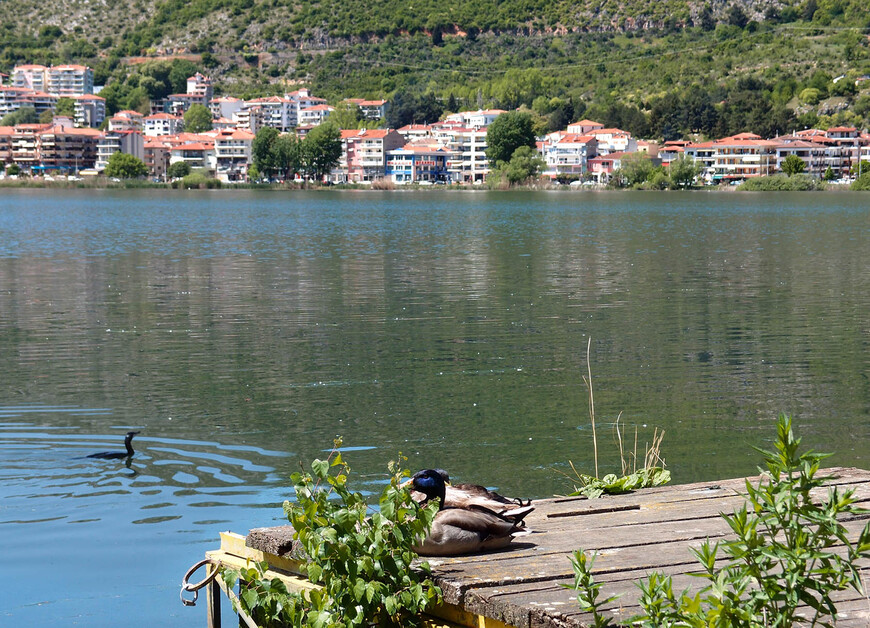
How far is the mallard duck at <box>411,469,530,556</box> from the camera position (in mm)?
5668

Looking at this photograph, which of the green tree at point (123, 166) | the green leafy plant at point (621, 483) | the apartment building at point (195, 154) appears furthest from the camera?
the apartment building at point (195, 154)

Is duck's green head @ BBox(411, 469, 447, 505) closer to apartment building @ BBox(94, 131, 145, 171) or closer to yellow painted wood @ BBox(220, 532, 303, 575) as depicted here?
yellow painted wood @ BBox(220, 532, 303, 575)

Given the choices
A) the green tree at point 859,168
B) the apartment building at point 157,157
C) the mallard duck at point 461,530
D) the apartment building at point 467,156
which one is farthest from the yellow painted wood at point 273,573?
the apartment building at point 157,157

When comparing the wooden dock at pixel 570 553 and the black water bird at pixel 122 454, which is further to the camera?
the black water bird at pixel 122 454

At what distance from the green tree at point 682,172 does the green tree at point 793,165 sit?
1337 centimetres

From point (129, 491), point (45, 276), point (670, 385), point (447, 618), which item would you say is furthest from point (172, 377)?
point (45, 276)

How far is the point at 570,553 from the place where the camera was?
5.71 metres

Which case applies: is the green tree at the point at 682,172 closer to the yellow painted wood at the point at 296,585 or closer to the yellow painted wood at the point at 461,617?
the yellow painted wood at the point at 296,585

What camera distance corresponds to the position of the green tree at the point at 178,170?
17988 cm

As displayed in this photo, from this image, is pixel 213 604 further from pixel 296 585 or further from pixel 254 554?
pixel 296 585

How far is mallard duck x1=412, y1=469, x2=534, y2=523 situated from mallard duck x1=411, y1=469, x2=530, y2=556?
79mm

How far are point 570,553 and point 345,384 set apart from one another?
907 cm

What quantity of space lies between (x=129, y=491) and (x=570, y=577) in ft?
18.7

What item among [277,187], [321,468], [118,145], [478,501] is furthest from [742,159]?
[321,468]
